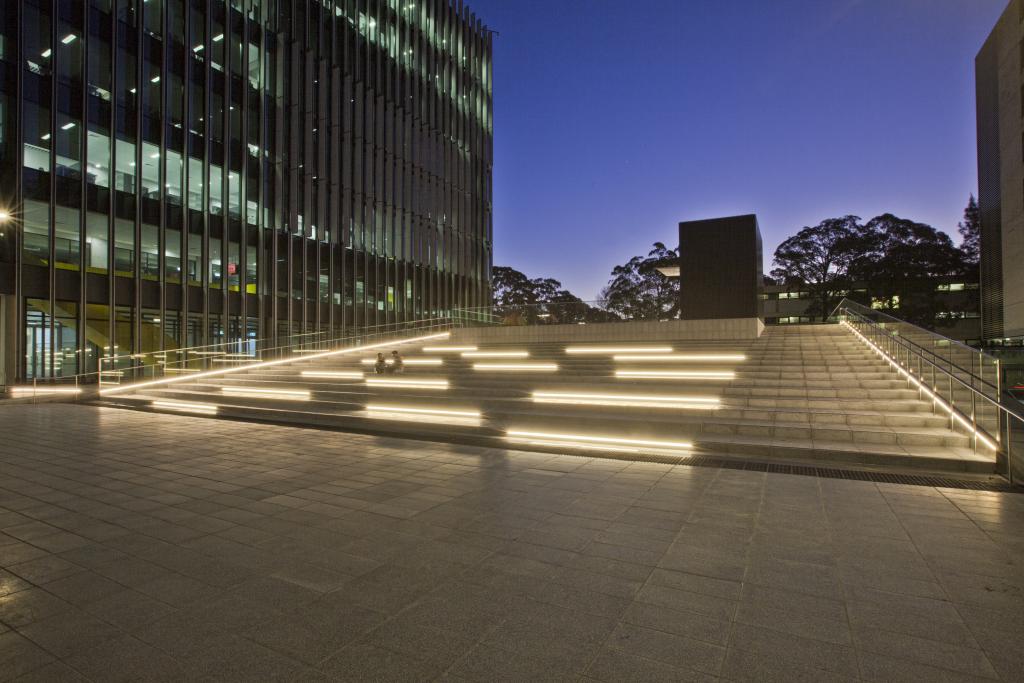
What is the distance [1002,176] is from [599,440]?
40378 millimetres

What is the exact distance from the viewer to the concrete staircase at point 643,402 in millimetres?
7922

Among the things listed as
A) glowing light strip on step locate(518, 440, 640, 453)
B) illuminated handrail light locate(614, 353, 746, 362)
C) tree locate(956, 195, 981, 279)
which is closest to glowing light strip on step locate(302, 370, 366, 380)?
illuminated handrail light locate(614, 353, 746, 362)

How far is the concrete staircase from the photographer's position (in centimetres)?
792

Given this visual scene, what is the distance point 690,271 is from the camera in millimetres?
18828

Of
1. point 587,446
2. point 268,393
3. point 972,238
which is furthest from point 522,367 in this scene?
point 972,238

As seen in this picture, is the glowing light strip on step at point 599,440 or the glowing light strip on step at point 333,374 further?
the glowing light strip on step at point 333,374

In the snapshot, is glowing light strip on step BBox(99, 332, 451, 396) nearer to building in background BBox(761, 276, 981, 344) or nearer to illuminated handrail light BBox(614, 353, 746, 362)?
illuminated handrail light BBox(614, 353, 746, 362)

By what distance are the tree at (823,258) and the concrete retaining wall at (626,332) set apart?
87.8 ft

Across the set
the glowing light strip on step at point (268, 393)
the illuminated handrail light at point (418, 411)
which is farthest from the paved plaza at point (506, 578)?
the glowing light strip on step at point (268, 393)

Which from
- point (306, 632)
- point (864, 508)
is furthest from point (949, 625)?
point (306, 632)

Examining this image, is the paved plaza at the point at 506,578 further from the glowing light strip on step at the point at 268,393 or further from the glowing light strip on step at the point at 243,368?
the glowing light strip on step at the point at 243,368

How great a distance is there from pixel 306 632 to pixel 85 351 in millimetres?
23050

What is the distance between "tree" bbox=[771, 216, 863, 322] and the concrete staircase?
27.8 meters

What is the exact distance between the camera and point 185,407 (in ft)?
47.7
